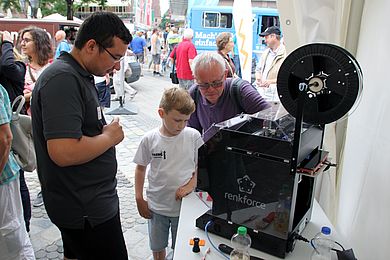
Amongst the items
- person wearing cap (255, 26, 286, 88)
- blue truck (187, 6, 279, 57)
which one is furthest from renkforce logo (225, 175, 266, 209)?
blue truck (187, 6, 279, 57)

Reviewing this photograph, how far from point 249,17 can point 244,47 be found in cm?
40

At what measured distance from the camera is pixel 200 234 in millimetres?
1355

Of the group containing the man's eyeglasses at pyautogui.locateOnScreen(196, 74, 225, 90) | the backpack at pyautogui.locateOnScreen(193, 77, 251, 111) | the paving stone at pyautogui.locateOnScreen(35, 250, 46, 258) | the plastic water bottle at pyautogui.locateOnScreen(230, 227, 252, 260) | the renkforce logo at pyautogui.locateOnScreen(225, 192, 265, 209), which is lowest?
the paving stone at pyautogui.locateOnScreen(35, 250, 46, 258)

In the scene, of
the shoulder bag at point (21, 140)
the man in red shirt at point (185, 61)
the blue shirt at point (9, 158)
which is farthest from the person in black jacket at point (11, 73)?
the man in red shirt at point (185, 61)

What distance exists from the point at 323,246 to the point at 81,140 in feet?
3.23

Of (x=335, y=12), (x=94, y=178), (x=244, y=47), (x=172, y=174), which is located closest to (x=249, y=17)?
(x=244, y=47)

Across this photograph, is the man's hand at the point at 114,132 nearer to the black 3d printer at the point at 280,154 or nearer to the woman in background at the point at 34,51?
the black 3d printer at the point at 280,154

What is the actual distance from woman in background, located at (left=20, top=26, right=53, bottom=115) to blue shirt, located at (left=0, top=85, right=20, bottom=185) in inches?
41.0

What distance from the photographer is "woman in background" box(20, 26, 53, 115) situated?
2891mm

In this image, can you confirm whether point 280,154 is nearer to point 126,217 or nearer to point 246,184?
point 246,184

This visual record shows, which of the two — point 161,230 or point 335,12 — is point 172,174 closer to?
point 161,230

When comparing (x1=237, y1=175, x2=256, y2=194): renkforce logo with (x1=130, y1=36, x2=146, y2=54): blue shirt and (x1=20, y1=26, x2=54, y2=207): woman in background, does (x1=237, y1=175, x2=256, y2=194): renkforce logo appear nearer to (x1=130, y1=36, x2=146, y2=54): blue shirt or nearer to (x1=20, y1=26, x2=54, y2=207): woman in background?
(x1=20, y1=26, x2=54, y2=207): woman in background

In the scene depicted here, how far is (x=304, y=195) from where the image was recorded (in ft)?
4.57

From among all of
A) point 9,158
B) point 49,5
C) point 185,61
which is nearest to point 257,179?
point 9,158
